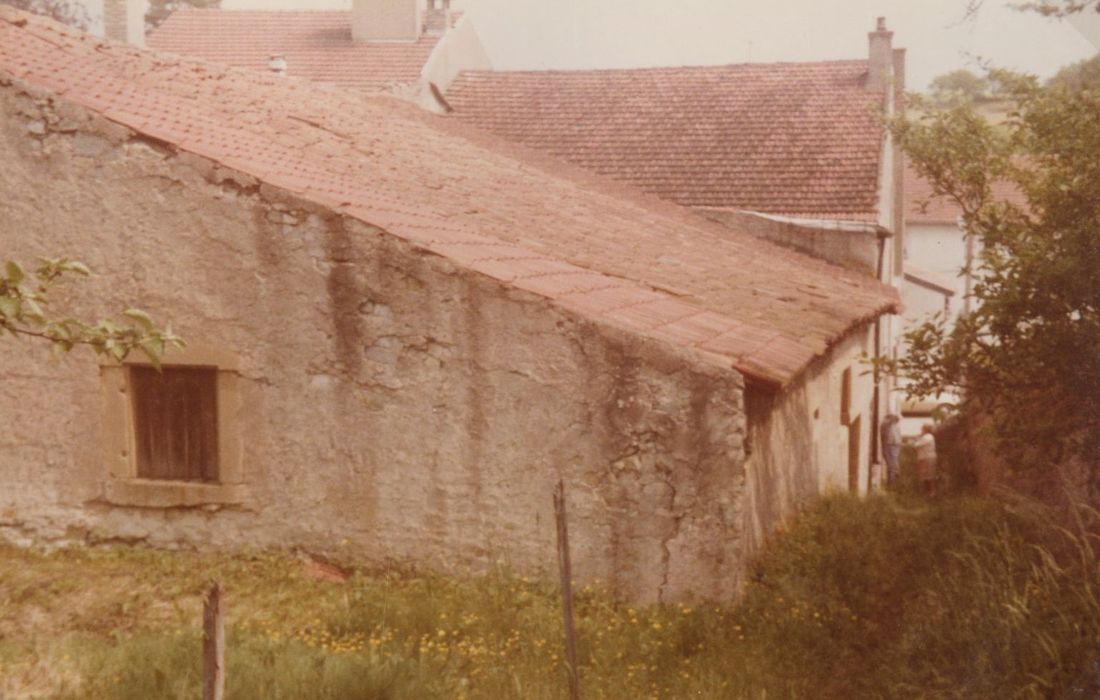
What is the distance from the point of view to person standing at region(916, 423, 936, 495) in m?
15.3

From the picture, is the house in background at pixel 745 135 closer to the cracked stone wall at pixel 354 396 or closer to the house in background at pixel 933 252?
the cracked stone wall at pixel 354 396

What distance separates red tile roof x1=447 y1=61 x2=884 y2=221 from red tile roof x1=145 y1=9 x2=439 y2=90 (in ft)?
4.45

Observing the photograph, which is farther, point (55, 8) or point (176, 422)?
point (55, 8)

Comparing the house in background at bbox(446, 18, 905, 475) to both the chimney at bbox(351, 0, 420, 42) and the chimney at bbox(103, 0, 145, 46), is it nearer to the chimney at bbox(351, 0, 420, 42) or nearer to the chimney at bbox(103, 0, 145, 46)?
the chimney at bbox(351, 0, 420, 42)

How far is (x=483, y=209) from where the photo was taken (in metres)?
10.5

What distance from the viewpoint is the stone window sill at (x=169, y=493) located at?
794 cm

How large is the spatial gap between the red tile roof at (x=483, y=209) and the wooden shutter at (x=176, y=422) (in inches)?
62.6

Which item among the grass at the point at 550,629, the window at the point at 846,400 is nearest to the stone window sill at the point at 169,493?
the grass at the point at 550,629

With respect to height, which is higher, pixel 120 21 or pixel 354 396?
pixel 120 21

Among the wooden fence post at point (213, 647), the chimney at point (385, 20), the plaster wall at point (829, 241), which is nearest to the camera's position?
the wooden fence post at point (213, 647)

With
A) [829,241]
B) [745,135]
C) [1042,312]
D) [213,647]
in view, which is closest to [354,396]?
[213,647]

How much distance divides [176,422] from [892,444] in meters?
11.9

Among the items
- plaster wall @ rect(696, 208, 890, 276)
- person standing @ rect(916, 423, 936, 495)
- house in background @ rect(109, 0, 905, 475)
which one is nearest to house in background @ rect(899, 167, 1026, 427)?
house in background @ rect(109, 0, 905, 475)

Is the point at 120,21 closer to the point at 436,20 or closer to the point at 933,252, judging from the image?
the point at 436,20
